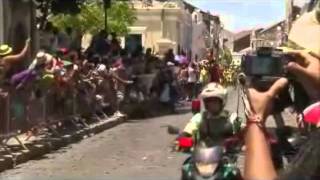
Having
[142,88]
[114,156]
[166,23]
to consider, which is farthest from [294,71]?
[166,23]

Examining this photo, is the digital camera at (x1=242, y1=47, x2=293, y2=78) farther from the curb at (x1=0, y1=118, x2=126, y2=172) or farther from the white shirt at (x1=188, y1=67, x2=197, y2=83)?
the white shirt at (x1=188, y1=67, x2=197, y2=83)

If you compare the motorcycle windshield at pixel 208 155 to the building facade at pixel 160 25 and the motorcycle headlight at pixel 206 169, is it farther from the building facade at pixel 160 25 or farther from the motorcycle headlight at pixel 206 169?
the building facade at pixel 160 25

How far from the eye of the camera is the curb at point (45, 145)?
1398 centimetres

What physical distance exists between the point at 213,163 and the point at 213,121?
0.44 metres

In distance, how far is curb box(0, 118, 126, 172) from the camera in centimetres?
1398

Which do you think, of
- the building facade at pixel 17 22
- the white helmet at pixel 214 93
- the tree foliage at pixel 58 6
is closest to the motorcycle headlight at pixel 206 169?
the white helmet at pixel 214 93

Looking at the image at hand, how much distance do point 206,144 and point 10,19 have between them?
1990cm

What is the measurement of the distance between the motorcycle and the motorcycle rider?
0.12 m

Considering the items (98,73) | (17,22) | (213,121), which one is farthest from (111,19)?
(213,121)

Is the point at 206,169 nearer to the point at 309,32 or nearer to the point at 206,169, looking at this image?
the point at 206,169

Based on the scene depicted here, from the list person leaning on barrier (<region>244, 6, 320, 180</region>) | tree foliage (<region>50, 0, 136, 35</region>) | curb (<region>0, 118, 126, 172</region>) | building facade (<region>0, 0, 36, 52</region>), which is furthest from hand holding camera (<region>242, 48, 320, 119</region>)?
tree foliage (<region>50, 0, 136, 35</region>)

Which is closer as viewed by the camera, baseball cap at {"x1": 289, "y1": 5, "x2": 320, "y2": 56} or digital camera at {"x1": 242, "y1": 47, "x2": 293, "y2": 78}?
baseball cap at {"x1": 289, "y1": 5, "x2": 320, "y2": 56}

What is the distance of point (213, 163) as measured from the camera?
5543 mm

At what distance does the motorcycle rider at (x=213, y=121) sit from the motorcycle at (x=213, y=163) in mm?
124
